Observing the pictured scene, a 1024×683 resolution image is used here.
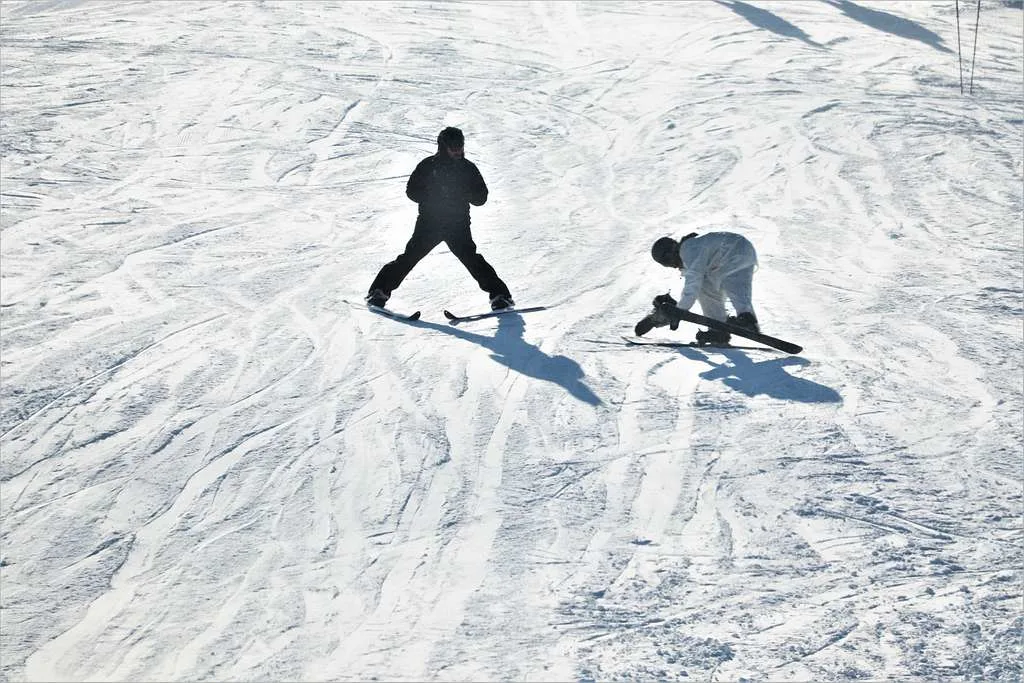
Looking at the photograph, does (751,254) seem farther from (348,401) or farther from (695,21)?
(695,21)

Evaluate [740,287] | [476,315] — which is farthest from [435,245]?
[740,287]

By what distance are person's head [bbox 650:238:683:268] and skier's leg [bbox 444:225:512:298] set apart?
1.57m

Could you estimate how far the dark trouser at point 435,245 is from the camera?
901 centimetres

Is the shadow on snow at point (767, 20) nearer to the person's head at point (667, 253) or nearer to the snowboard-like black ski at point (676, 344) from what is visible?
the snowboard-like black ski at point (676, 344)

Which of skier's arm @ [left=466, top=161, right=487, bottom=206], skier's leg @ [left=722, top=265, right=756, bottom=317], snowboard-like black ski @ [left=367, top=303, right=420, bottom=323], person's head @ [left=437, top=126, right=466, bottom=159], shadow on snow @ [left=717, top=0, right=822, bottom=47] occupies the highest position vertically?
person's head @ [left=437, top=126, right=466, bottom=159]

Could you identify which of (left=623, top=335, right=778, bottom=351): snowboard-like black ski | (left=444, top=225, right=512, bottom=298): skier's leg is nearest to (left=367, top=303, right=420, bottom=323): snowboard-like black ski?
(left=444, top=225, right=512, bottom=298): skier's leg

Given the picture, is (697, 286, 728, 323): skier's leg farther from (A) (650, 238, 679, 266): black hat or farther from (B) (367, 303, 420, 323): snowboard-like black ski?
(B) (367, 303, 420, 323): snowboard-like black ski

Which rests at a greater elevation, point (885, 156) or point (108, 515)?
point (108, 515)

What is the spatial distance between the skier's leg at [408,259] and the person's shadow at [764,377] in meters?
2.09

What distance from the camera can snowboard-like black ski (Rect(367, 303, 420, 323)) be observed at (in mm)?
9242

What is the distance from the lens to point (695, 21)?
2033 cm

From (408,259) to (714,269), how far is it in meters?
2.42

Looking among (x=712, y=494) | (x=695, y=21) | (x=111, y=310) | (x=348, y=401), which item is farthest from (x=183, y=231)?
(x=695, y=21)

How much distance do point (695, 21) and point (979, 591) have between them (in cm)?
1635
